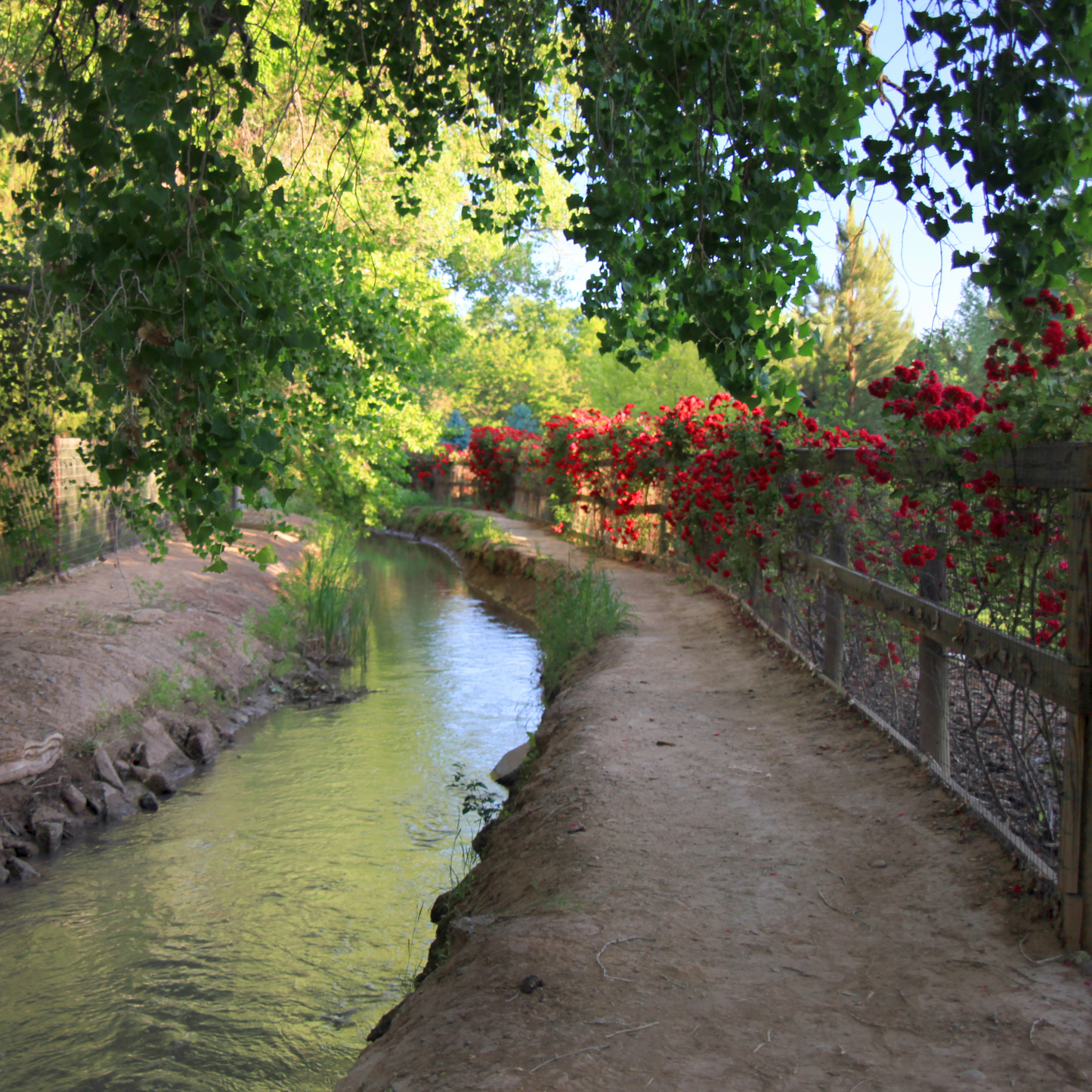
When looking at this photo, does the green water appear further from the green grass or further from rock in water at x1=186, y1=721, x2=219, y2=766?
the green grass

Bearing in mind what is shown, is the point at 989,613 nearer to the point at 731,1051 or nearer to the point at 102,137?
the point at 731,1051

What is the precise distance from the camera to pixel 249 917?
17.0 ft

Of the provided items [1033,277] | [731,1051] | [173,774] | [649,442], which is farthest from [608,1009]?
[649,442]

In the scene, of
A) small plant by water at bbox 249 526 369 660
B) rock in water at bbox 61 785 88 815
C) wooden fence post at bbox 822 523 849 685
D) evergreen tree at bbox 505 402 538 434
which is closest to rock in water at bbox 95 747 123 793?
rock in water at bbox 61 785 88 815

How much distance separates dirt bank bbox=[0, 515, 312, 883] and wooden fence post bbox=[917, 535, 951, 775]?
3.76m

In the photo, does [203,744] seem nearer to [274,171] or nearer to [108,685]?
[108,685]

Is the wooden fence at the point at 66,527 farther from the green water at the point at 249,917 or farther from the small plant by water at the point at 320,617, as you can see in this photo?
the green water at the point at 249,917

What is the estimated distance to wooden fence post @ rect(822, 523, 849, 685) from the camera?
19.8ft

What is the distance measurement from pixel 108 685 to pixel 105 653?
53 cm

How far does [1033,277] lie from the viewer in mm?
2754

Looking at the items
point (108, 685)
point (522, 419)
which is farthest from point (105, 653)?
point (522, 419)

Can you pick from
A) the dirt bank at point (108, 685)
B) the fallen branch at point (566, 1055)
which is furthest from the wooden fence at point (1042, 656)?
the dirt bank at point (108, 685)

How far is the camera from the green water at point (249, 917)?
406 centimetres

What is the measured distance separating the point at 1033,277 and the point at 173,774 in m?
6.65
